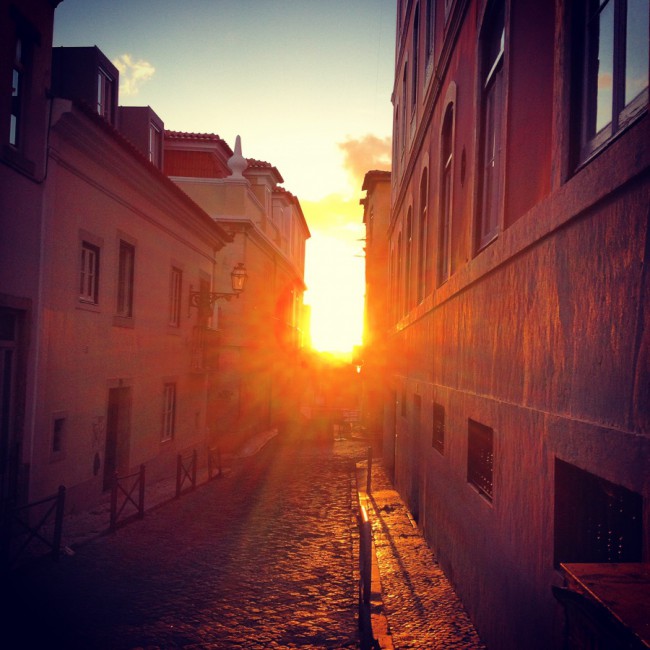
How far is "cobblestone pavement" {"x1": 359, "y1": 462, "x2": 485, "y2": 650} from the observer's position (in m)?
6.27

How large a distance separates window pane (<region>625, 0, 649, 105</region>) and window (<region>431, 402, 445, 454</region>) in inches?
238

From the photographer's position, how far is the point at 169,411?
59.4 feet

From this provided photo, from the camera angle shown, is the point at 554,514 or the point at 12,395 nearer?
the point at 554,514

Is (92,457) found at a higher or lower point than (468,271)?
lower

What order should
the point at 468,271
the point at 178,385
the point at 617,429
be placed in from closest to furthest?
the point at 617,429
the point at 468,271
the point at 178,385

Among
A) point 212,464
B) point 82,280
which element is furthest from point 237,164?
point 82,280

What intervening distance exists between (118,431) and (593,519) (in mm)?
12039

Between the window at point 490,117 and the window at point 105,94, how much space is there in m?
9.29

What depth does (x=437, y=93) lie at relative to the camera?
35.1 ft

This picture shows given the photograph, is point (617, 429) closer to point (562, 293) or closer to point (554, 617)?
point (562, 293)

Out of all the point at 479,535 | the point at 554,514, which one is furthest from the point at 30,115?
the point at 554,514

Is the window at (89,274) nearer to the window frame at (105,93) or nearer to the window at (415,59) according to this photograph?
the window frame at (105,93)

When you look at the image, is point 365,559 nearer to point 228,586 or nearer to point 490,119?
point 228,586

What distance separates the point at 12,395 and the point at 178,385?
872cm
